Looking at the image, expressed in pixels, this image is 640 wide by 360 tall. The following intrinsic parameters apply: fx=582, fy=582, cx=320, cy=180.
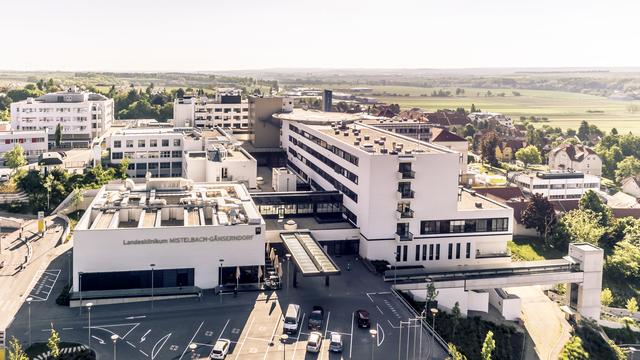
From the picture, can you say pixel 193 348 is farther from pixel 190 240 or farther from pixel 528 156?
pixel 528 156

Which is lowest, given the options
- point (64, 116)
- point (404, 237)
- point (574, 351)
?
point (574, 351)

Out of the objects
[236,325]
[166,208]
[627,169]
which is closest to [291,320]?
[236,325]

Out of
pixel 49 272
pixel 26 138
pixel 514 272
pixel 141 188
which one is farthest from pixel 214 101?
pixel 514 272

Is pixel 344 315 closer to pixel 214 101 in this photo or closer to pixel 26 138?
pixel 26 138

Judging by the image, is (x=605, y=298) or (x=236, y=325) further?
(x=605, y=298)

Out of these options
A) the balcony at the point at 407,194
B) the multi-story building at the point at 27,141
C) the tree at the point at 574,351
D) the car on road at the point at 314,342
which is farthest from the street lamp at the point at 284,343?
the multi-story building at the point at 27,141

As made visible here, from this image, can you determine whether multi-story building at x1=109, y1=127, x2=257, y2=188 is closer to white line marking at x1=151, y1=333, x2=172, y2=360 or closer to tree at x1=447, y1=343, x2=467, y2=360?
white line marking at x1=151, y1=333, x2=172, y2=360

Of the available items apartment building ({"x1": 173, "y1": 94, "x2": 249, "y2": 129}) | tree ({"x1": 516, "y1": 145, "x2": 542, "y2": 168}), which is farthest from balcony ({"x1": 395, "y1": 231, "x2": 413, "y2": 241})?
tree ({"x1": 516, "y1": 145, "x2": 542, "y2": 168})

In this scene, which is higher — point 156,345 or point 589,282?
point 156,345
